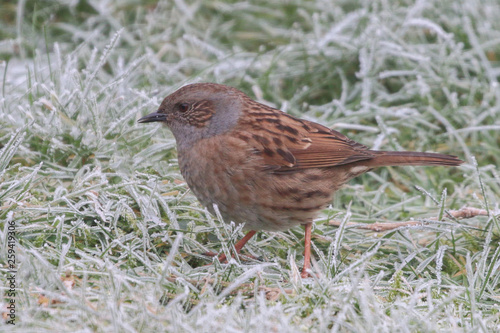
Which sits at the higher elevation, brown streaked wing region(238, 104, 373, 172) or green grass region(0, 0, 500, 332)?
brown streaked wing region(238, 104, 373, 172)

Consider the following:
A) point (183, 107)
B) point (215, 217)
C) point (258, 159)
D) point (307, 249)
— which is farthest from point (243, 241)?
point (183, 107)

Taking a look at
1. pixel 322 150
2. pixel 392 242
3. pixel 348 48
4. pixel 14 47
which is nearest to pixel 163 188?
pixel 322 150

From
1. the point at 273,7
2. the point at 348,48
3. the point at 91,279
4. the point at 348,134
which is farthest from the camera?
the point at 273,7

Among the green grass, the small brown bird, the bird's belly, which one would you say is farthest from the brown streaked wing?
the green grass

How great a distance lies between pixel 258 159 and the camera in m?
4.37

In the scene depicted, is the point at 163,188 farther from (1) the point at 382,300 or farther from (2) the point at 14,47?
(2) the point at 14,47

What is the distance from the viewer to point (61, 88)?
17.5 feet

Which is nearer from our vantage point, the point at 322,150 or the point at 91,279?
the point at 91,279

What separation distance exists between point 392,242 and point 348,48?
2739mm

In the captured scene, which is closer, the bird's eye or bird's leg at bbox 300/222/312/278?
bird's leg at bbox 300/222/312/278

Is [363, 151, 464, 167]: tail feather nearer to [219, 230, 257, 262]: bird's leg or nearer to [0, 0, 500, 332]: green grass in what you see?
[0, 0, 500, 332]: green grass

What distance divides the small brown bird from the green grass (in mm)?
244

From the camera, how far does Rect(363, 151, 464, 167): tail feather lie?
4684 millimetres

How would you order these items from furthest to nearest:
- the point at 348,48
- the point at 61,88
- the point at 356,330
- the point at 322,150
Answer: the point at 348,48, the point at 61,88, the point at 322,150, the point at 356,330
